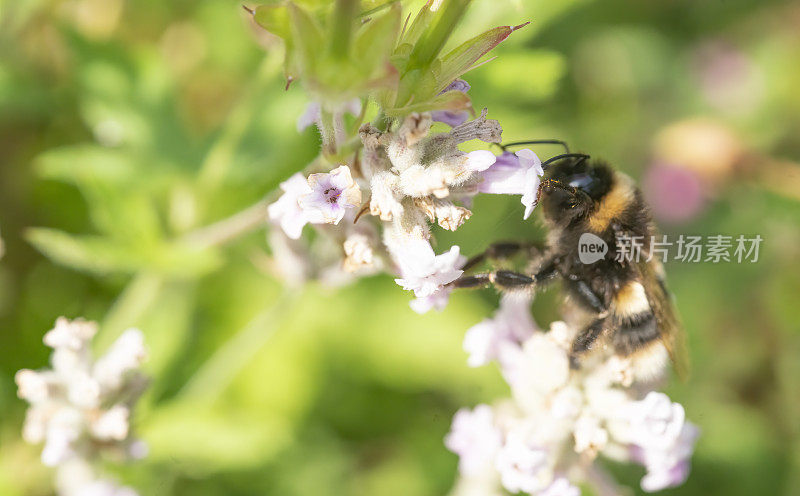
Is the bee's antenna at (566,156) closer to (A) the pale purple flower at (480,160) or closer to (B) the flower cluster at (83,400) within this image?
(A) the pale purple flower at (480,160)

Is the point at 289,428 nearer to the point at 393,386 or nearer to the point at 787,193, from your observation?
the point at 393,386

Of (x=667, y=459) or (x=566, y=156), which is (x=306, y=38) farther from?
(x=667, y=459)

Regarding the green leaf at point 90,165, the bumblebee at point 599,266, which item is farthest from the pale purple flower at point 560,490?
the green leaf at point 90,165

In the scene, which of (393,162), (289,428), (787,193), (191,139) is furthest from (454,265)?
(787,193)

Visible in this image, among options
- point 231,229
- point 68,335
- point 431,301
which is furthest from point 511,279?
point 68,335

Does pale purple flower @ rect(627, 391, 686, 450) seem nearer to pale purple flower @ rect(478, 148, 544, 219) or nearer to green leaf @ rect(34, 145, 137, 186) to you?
pale purple flower @ rect(478, 148, 544, 219)
